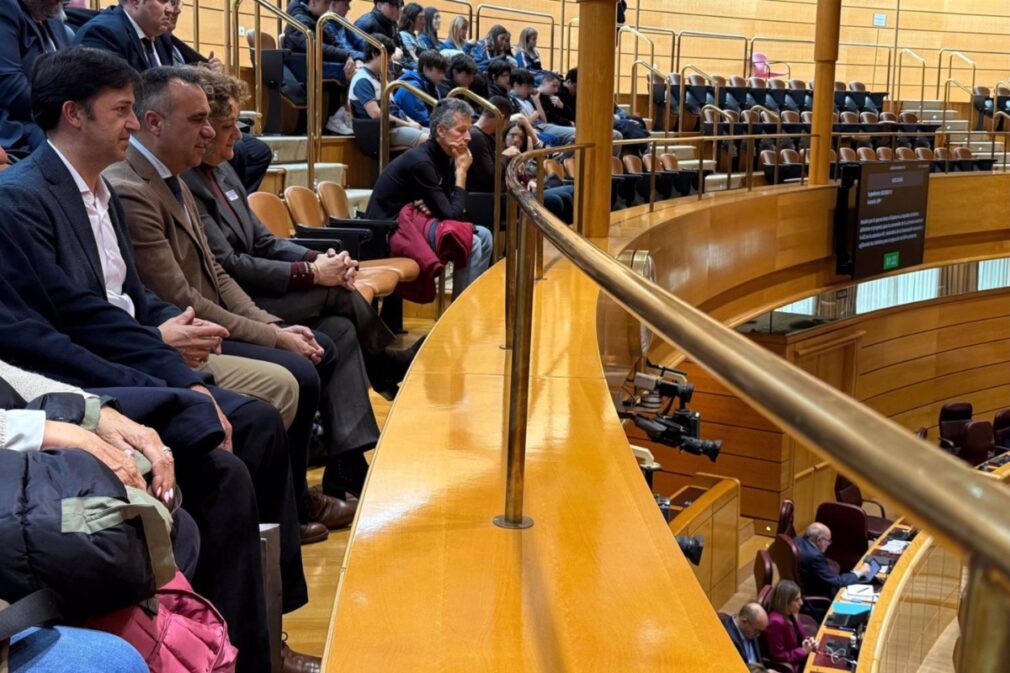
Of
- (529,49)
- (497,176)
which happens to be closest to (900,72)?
(529,49)

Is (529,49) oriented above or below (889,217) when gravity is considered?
above

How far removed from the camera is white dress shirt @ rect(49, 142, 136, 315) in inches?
81.7

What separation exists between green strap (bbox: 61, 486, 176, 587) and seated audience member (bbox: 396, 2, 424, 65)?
23.0 feet

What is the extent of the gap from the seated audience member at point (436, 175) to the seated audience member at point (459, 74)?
224cm

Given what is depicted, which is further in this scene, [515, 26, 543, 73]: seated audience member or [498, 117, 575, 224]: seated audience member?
[515, 26, 543, 73]: seated audience member

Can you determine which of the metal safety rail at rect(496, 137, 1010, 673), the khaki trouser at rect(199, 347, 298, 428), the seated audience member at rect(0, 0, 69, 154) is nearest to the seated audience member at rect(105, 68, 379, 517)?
the khaki trouser at rect(199, 347, 298, 428)

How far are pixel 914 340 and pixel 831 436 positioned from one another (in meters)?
12.4

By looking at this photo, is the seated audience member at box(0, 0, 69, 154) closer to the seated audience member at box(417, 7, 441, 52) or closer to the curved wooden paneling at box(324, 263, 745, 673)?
the curved wooden paneling at box(324, 263, 745, 673)

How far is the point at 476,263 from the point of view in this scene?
4.63 metres

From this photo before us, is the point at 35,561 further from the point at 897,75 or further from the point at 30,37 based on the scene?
the point at 897,75

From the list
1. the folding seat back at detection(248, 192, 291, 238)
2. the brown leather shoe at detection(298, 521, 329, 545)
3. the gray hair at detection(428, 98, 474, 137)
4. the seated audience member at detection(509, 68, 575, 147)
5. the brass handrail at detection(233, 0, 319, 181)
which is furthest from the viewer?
the seated audience member at detection(509, 68, 575, 147)

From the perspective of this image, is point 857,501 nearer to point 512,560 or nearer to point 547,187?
point 547,187

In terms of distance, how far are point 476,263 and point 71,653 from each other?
3.60 m

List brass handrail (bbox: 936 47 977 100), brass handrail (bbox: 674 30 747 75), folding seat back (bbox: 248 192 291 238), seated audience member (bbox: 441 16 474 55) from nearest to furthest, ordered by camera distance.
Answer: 1. folding seat back (bbox: 248 192 291 238)
2. seated audience member (bbox: 441 16 474 55)
3. brass handrail (bbox: 674 30 747 75)
4. brass handrail (bbox: 936 47 977 100)
